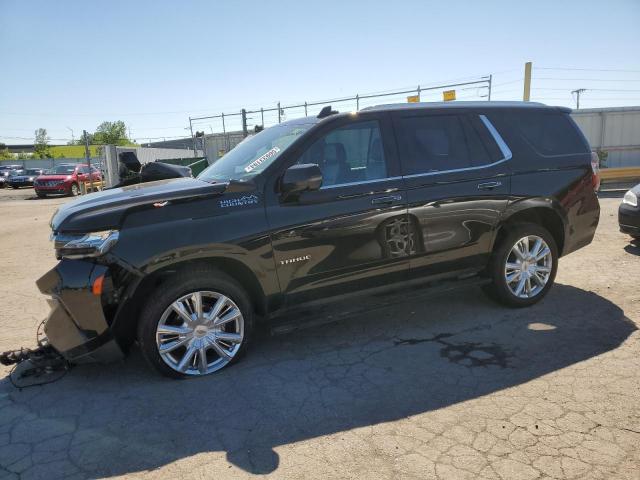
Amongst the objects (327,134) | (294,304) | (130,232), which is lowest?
(294,304)

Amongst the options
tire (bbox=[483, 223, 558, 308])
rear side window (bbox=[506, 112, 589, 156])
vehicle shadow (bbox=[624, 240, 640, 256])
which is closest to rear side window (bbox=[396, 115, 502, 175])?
rear side window (bbox=[506, 112, 589, 156])

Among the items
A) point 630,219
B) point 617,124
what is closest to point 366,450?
point 630,219

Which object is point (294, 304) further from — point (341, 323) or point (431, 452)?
point (431, 452)

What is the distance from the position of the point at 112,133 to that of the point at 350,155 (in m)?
105

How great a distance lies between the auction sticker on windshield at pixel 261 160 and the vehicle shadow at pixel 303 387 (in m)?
1.52

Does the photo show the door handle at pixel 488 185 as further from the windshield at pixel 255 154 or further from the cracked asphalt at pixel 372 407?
the windshield at pixel 255 154

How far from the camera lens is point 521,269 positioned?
4578 mm

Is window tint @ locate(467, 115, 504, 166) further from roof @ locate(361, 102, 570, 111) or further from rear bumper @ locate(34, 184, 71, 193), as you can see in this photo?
rear bumper @ locate(34, 184, 71, 193)

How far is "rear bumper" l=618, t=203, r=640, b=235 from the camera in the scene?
6555 millimetres

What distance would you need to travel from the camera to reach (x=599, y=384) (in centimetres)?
319

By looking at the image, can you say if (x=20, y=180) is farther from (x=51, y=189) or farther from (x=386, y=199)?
(x=386, y=199)

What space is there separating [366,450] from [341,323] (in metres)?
1.89

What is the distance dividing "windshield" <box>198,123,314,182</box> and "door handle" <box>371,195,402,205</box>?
2.70 ft

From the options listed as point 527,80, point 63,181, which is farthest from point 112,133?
point 527,80
